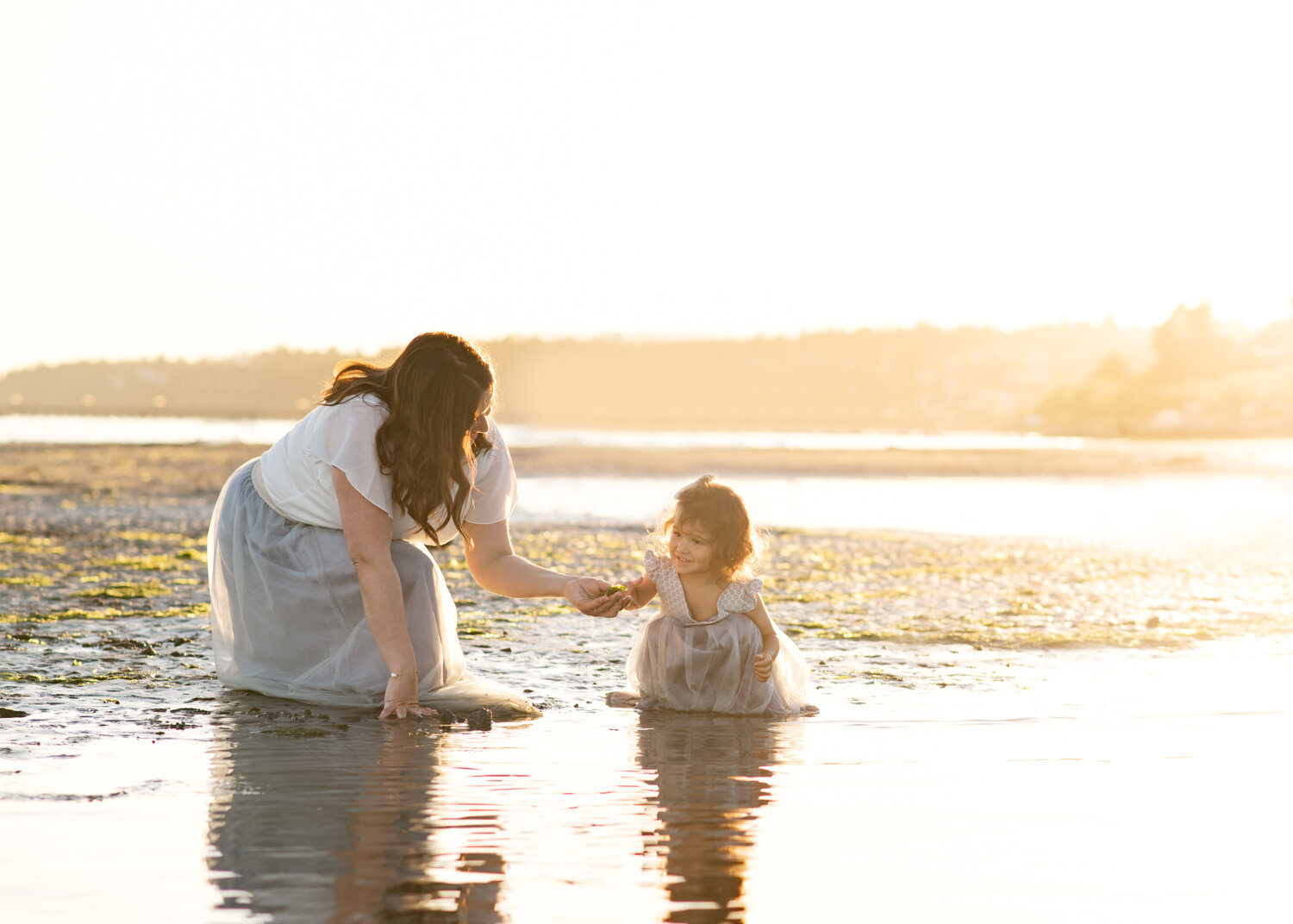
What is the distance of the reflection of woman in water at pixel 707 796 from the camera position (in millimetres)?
3869

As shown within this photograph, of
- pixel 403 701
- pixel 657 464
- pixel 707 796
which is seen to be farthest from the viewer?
pixel 657 464

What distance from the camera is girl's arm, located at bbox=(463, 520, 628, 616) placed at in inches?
243

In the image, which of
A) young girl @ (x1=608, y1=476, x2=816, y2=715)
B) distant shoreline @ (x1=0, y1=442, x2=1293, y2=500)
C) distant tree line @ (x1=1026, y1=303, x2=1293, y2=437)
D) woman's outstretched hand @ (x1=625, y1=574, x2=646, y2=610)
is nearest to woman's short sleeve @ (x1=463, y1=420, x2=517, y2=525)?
woman's outstretched hand @ (x1=625, y1=574, x2=646, y2=610)

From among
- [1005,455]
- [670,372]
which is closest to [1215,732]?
[1005,455]

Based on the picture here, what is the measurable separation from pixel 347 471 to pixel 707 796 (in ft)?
6.34

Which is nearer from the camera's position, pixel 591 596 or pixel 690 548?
pixel 591 596

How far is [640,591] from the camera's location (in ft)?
22.0

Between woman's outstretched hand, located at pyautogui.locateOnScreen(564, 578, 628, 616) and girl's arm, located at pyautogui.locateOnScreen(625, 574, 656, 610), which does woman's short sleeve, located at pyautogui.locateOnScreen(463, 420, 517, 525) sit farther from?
girl's arm, located at pyautogui.locateOnScreen(625, 574, 656, 610)

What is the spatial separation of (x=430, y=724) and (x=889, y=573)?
8.32 metres

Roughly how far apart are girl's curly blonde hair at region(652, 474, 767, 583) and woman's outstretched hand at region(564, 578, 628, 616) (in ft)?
2.02

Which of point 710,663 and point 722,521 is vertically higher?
point 722,521

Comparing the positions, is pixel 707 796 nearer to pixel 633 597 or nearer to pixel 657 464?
pixel 633 597

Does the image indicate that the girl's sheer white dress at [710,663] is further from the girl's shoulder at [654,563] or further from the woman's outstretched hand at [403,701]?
the woman's outstretched hand at [403,701]

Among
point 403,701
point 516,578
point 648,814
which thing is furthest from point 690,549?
point 648,814
